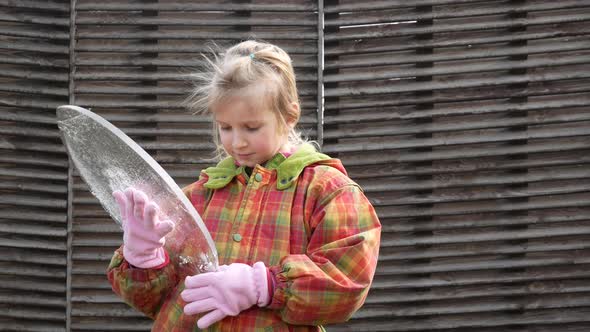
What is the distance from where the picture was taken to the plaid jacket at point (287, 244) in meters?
1.60

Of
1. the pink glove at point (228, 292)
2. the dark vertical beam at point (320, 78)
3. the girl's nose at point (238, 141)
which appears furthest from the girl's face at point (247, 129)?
the dark vertical beam at point (320, 78)

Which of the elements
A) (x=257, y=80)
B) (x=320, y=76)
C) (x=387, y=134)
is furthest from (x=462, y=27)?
(x=257, y=80)

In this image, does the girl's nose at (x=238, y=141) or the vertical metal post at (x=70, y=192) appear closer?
the girl's nose at (x=238, y=141)

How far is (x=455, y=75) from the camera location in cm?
368

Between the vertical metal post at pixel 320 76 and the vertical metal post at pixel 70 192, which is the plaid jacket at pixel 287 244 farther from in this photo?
the vertical metal post at pixel 70 192

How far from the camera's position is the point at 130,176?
1653mm

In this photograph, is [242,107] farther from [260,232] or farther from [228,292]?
[228,292]

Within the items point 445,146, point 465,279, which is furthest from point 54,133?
point 465,279

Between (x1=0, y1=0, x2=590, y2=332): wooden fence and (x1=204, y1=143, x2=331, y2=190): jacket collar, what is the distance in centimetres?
184

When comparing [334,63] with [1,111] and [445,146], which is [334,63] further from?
[1,111]

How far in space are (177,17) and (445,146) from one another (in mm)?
1577

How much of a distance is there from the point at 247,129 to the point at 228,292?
0.41 meters

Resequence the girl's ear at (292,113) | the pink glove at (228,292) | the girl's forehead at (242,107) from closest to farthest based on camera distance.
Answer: the pink glove at (228,292)
the girl's forehead at (242,107)
the girl's ear at (292,113)

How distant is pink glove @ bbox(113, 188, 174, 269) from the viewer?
1590mm
